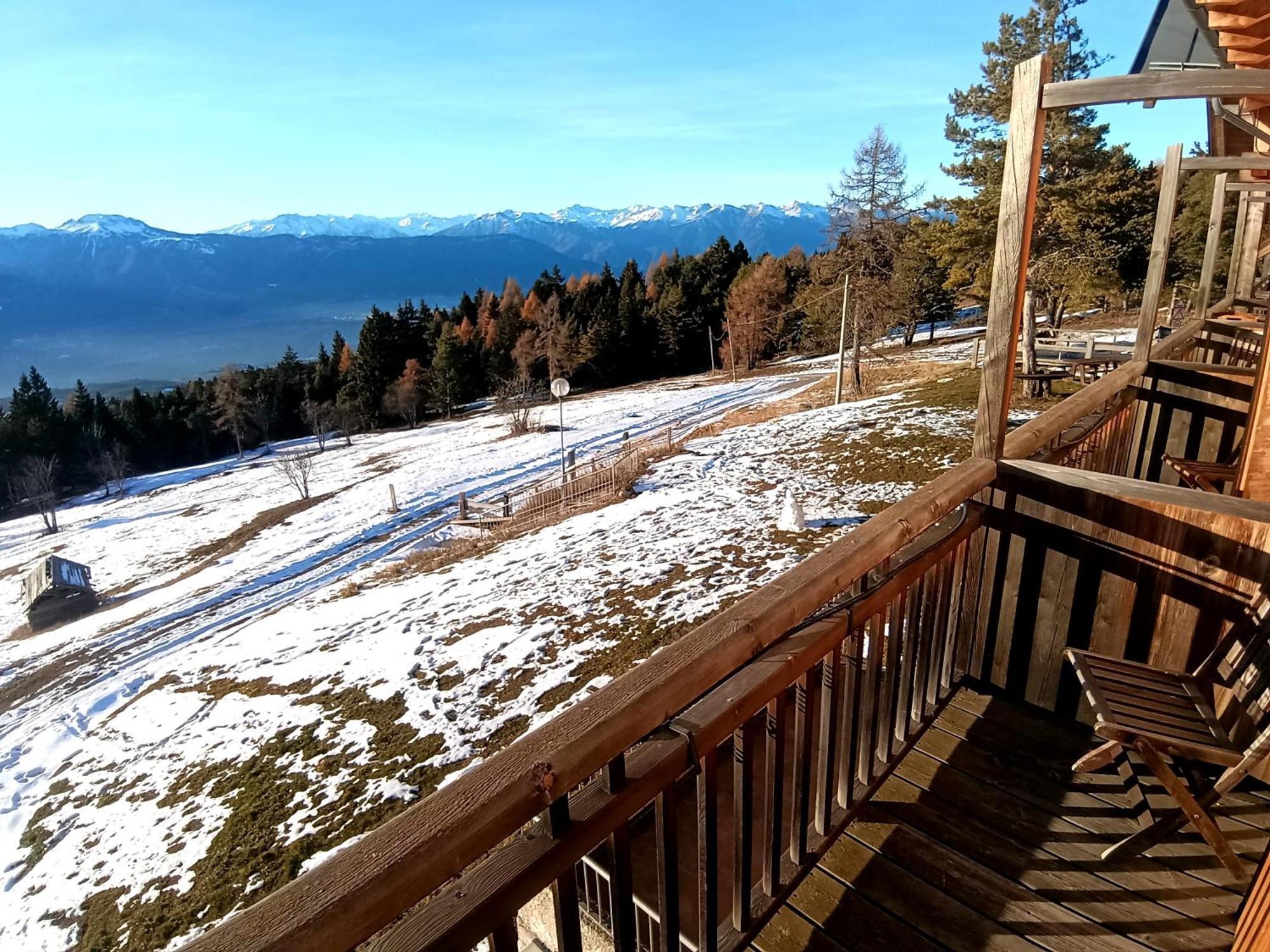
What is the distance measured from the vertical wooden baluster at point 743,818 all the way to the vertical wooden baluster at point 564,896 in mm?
480

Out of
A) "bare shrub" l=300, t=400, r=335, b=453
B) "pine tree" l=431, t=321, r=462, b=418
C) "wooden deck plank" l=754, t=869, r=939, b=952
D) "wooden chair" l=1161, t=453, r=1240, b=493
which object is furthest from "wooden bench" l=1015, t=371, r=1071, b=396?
"pine tree" l=431, t=321, r=462, b=418

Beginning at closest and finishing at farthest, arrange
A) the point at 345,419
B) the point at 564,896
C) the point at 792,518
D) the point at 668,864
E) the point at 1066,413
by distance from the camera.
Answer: the point at 564,896
the point at 668,864
the point at 1066,413
the point at 792,518
the point at 345,419

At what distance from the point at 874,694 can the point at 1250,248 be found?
396 inches

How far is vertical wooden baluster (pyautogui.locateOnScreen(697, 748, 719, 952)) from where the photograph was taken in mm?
1430

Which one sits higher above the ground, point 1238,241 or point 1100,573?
point 1238,241

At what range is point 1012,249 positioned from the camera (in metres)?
2.57

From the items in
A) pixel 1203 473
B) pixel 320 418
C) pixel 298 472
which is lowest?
pixel 298 472

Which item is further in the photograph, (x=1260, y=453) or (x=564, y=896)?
(x=1260, y=453)

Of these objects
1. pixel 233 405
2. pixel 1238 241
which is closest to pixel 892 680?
pixel 1238 241

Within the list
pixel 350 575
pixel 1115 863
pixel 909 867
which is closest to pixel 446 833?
pixel 909 867

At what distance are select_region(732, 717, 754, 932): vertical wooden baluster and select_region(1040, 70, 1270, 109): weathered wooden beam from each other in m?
2.32

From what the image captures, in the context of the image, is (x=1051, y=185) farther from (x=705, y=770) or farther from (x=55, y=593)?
(x=55, y=593)

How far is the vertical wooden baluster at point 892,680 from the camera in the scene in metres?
2.21

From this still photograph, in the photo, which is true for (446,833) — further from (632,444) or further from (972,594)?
(632,444)
